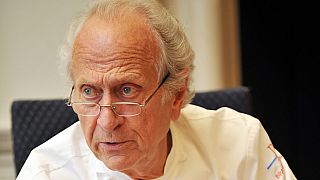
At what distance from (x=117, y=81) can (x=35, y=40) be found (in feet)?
4.40

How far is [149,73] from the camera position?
4.13ft

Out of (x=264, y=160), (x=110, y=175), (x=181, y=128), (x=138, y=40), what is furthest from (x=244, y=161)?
(x=138, y=40)

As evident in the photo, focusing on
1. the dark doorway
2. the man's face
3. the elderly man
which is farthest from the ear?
the dark doorway

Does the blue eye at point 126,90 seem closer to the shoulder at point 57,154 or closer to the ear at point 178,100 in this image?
the ear at point 178,100

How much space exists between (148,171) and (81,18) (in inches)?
15.5

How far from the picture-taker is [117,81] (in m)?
1.23

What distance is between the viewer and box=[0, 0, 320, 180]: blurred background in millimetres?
2484

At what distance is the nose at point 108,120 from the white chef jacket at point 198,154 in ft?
0.60

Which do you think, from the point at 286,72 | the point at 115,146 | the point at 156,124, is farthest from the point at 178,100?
the point at 286,72

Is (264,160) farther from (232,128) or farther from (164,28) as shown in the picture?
(164,28)

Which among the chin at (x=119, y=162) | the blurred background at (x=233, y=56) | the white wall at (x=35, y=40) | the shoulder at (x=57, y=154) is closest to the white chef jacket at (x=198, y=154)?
the shoulder at (x=57, y=154)

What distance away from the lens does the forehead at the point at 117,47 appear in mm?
1221

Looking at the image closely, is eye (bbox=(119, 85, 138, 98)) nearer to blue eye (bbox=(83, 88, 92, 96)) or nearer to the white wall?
blue eye (bbox=(83, 88, 92, 96))

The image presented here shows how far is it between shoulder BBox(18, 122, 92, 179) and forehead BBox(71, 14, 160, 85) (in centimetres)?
26
